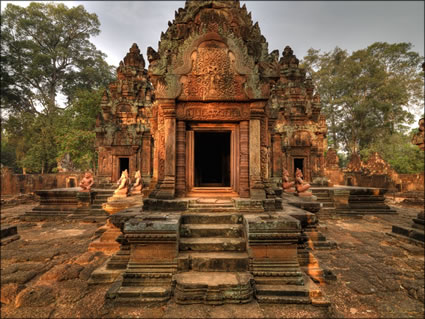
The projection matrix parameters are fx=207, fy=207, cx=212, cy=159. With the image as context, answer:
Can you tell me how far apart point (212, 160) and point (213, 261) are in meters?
5.96

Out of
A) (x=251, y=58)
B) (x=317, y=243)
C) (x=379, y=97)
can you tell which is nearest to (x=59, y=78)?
(x=251, y=58)

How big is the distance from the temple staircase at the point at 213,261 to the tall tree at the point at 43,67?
25.2m

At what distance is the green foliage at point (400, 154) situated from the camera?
69.4 feet

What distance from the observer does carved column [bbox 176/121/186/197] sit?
467cm

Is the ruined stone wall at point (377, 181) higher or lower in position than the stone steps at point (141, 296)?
higher

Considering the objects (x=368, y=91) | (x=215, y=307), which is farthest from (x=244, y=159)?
(x=368, y=91)

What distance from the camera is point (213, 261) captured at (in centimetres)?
314

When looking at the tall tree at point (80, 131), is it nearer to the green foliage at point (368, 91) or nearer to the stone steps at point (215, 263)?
the stone steps at point (215, 263)

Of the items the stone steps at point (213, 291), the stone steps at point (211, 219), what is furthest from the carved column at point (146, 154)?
the stone steps at point (213, 291)

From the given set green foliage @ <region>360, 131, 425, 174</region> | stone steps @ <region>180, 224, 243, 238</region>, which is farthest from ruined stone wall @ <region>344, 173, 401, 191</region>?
stone steps @ <region>180, 224, 243, 238</region>

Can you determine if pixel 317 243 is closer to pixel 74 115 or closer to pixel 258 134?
pixel 258 134

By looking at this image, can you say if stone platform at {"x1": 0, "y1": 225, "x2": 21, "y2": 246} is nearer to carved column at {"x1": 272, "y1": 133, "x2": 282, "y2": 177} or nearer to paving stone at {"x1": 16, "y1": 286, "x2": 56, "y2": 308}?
paving stone at {"x1": 16, "y1": 286, "x2": 56, "y2": 308}

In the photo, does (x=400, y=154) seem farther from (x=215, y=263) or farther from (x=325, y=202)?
(x=215, y=263)

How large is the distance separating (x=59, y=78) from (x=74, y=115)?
10665 mm
